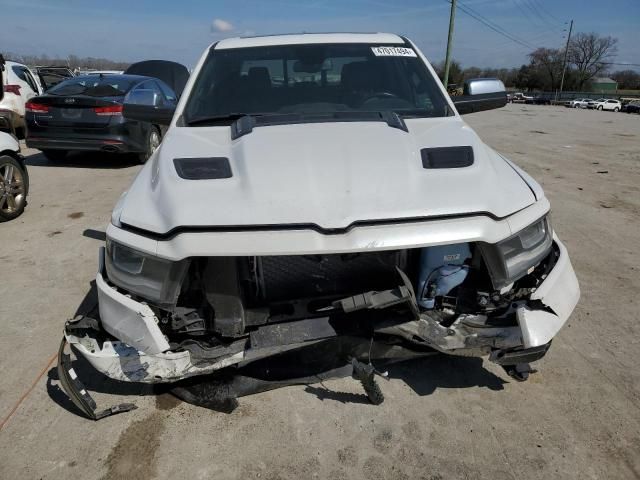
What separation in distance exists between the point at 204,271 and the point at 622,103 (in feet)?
192

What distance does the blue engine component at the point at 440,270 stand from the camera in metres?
2.19

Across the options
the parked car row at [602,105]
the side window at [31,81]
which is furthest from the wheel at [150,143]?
the parked car row at [602,105]

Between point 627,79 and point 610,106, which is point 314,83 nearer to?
point 610,106

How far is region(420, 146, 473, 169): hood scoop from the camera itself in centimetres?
223

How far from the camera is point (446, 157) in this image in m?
2.28

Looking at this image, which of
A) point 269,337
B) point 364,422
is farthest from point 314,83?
point 364,422

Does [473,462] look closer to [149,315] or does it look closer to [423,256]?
[423,256]

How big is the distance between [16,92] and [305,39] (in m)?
9.96

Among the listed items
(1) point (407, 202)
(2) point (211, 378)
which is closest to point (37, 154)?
(2) point (211, 378)

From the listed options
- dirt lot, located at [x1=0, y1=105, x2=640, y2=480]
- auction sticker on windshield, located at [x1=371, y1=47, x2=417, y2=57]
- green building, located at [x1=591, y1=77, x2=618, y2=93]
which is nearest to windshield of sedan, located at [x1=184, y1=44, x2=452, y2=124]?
auction sticker on windshield, located at [x1=371, y1=47, x2=417, y2=57]

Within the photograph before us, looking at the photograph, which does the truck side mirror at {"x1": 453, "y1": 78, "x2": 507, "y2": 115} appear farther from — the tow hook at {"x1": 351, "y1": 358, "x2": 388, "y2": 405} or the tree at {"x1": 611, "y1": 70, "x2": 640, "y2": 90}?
the tree at {"x1": 611, "y1": 70, "x2": 640, "y2": 90}

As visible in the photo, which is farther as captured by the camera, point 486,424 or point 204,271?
point 486,424

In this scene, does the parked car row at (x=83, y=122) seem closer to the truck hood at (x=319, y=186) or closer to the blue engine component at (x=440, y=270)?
the truck hood at (x=319, y=186)

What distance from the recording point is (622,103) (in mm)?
49250
